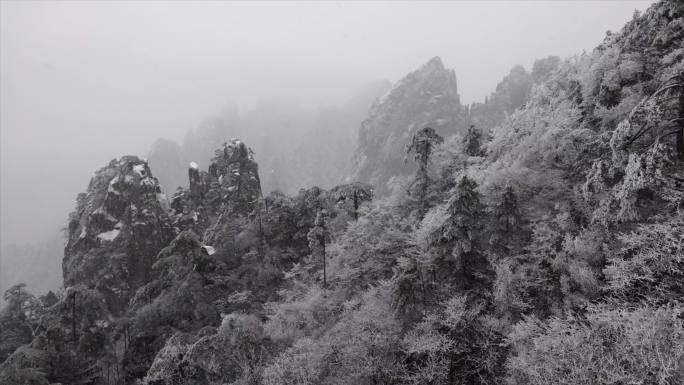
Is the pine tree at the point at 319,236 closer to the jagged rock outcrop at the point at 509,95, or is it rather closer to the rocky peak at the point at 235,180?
the rocky peak at the point at 235,180

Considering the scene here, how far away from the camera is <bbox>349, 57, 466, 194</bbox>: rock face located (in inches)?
4857

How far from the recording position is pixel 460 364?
2475 cm

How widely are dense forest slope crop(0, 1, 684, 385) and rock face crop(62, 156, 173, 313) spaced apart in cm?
471

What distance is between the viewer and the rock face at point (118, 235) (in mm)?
54656

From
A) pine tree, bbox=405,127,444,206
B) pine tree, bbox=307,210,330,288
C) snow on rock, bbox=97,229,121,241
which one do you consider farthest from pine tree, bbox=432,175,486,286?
snow on rock, bbox=97,229,121,241

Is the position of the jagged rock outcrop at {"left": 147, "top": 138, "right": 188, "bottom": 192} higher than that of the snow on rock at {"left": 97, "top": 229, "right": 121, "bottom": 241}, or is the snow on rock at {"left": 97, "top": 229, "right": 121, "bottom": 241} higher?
the jagged rock outcrop at {"left": 147, "top": 138, "right": 188, "bottom": 192}

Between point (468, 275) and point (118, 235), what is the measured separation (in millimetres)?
53875

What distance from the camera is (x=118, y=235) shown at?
5791 cm

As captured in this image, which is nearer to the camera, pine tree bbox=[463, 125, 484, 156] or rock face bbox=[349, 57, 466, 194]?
pine tree bbox=[463, 125, 484, 156]

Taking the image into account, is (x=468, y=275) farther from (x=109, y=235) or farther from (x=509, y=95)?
(x=509, y=95)

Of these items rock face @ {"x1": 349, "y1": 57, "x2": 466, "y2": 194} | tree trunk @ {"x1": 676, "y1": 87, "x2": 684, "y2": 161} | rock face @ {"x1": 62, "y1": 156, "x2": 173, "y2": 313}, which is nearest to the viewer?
tree trunk @ {"x1": 676, "y1": 87, "x2": 684, "y2": 161}

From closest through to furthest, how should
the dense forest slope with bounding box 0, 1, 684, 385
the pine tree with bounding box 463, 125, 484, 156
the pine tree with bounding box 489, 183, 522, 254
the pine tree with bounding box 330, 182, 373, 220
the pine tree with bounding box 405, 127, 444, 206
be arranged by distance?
the dense forest slope with bounding box 0, 1, 684, 385 < the pine tree with bounding box 489, 183, 522, 254 < the pine tree with bounding box 405, 127, 444, 206 < the pine tree with bounding box 330, 182, 373, 220 < the pine tree with bounding box 463, 125, 484, 156

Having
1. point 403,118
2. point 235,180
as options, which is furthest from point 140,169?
point 403,118

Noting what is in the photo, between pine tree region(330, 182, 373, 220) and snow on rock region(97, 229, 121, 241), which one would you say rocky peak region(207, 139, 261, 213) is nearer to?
snow on rock region(97, 229, 121, 241)
